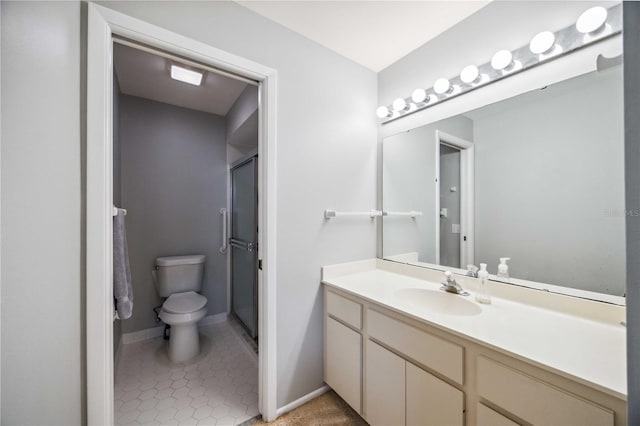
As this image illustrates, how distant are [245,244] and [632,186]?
247 cm

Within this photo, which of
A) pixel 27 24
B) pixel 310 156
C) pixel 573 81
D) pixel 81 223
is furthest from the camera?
pixel 310 156

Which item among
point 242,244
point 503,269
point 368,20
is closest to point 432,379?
point 503,269

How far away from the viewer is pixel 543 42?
113 centimetres

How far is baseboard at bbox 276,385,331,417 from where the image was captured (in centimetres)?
150

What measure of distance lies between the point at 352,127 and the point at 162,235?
218cm

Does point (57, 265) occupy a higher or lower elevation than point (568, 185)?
lower

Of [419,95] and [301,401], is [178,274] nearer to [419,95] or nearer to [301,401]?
[301,401]

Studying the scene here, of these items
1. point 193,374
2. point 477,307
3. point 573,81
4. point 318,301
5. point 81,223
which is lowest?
point 193,374

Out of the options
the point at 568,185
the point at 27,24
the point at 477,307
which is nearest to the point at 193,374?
the point at 477,307

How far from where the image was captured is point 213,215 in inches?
111

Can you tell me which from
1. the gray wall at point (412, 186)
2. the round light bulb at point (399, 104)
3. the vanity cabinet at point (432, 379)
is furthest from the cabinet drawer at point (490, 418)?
the round light bulb at point (399, 104)

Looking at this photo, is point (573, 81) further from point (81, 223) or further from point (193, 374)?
point (193, 374)

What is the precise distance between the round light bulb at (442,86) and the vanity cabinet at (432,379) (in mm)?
1329

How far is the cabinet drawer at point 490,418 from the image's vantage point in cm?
81
